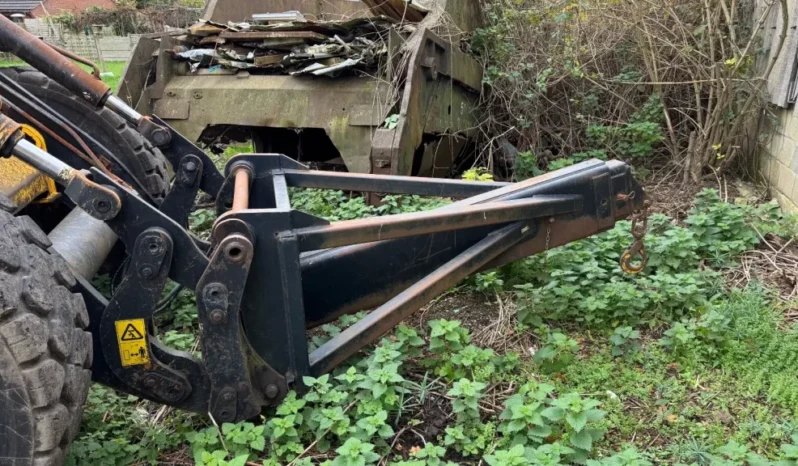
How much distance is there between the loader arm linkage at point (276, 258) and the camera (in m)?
2.03

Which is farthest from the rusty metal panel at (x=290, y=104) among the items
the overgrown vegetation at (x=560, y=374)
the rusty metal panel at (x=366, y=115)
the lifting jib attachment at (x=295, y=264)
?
the lifting jib attachment at (x=295, y=264)

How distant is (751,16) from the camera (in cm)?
588

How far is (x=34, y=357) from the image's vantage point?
66.3 inches

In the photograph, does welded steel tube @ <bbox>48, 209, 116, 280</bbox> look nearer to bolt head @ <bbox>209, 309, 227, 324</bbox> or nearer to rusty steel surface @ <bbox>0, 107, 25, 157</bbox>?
rusty steel surface @ <bbox>0, 107, 25, 157</bbox>

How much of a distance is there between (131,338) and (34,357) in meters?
0.39

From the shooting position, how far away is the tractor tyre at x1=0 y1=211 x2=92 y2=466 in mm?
1659

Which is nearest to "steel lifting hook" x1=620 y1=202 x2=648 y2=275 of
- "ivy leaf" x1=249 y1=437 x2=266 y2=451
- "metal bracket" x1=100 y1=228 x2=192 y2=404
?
"ivy leaf" x1=249 y1=437 x2=266 y2=451

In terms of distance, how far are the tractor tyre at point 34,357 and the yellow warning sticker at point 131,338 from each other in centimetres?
20

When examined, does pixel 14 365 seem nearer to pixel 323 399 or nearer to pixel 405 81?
pixel 323 399

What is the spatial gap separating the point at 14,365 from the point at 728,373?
2536mm

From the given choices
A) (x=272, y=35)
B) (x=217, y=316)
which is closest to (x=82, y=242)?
(x=217, y=316)

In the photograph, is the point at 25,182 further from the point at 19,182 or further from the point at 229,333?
the point at 229,333

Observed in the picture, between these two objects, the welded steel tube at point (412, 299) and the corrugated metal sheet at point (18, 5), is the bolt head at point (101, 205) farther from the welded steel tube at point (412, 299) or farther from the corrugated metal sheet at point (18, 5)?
the corrugated metal sheet at point (18, 5)

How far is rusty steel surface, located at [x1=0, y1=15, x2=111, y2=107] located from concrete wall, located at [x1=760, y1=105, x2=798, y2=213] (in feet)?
14.1
